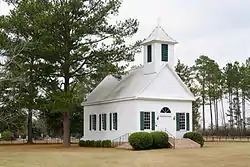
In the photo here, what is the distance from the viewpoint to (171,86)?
123 ft

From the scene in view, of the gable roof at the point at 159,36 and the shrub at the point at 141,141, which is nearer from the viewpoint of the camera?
the shrub at the point at 141,141

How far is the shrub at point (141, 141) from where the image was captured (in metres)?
31.4

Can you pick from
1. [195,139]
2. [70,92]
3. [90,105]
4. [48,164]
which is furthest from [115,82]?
[48,164]

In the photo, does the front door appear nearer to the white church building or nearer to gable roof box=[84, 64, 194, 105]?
the white church building

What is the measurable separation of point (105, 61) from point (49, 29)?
548 centimetres

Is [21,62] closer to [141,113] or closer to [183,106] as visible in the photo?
[141,113]

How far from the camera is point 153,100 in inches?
1427

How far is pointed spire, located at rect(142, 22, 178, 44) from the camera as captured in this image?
3778 cm

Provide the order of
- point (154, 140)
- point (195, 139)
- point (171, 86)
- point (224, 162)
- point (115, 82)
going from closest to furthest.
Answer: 1. point (224, 162)
2. point (154, 140)
3. point (195, 139)
4. point (171, 86)
5. point (115, 82)

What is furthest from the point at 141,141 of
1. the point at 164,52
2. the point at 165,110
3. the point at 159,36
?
the point at 159,36

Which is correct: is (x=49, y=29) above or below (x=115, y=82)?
above

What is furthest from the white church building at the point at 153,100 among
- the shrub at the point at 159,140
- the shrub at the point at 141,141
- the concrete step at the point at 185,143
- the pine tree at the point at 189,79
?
the pine tree at the point at 189,79

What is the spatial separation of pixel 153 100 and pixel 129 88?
9.19ft

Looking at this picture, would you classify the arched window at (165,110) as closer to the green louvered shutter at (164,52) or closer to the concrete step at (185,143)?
the concrete step at (185,143)
